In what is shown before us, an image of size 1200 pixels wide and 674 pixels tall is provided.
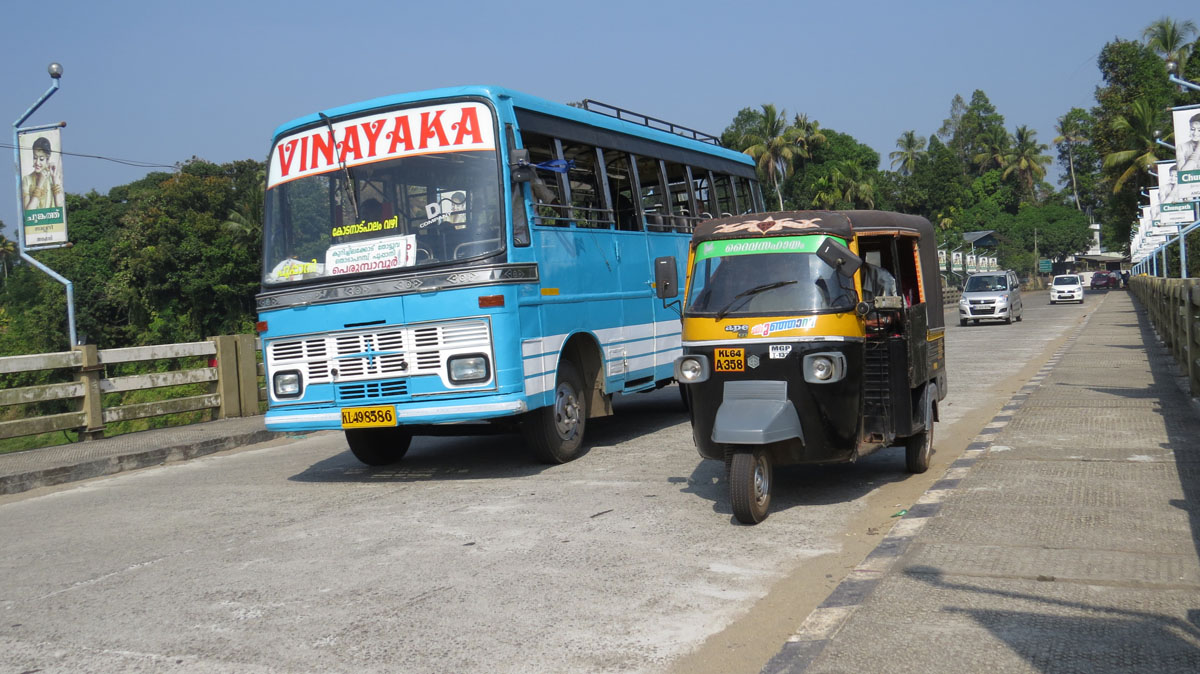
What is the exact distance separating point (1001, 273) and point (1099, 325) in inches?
213

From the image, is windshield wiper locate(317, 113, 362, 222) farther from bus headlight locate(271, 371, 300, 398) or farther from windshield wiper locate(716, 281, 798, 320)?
windshield wiper locate(716, 281, 798, 320)

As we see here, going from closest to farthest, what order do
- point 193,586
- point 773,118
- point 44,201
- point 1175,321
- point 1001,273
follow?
point 193,586 → point 1175,321 → point 44,201 → point 1001,273 → point 773,118

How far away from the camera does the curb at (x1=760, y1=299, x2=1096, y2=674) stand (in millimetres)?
4332

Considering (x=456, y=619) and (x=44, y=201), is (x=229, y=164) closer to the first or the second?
(x=44, y=201)

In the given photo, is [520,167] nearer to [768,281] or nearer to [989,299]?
[768,281]

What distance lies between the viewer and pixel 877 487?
798 centimetres

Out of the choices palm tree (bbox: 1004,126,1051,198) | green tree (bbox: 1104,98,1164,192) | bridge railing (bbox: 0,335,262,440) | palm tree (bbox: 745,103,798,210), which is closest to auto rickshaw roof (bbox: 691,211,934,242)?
bridge railing (bbox: 0,335,262,440)

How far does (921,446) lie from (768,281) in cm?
Result: 211

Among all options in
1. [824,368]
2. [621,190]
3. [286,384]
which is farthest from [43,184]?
[824,368]

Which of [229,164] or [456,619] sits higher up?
[229,164]

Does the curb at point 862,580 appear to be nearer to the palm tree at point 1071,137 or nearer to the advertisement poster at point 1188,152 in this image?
the advertisement poster at point 1188,152

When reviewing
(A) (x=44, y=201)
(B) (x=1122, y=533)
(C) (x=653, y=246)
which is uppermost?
(A) (x=44, y=201)

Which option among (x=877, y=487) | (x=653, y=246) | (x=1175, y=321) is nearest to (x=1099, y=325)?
(x=1175, y=321)

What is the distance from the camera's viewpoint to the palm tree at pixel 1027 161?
4326 inches
